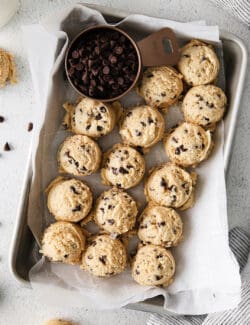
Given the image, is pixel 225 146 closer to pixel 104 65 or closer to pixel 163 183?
pixel 163 183

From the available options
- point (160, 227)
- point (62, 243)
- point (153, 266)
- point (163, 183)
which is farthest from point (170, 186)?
point (62, 243)

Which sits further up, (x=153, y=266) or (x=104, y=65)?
(x=104, y=65)

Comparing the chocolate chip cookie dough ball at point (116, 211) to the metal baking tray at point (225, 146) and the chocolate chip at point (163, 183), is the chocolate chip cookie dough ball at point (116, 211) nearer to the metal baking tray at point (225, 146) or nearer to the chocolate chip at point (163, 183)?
the chocolate chip at point (163, 183)

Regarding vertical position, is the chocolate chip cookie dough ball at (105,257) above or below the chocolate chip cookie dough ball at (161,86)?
below

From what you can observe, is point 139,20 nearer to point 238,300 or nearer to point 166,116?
point 166,116

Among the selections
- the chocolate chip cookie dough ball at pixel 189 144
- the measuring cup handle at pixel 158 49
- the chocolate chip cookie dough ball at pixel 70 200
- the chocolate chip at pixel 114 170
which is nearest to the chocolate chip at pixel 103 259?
the chocolate chip cookie dough ball at pixel 70 200

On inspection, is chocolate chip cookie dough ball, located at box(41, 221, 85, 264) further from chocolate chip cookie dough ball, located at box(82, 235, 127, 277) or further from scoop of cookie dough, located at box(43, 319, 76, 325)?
scoop of cookie dough, located at box(43, 319, 76, 325)

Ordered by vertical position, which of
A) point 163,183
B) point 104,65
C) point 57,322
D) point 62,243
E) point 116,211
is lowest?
point 57,322
